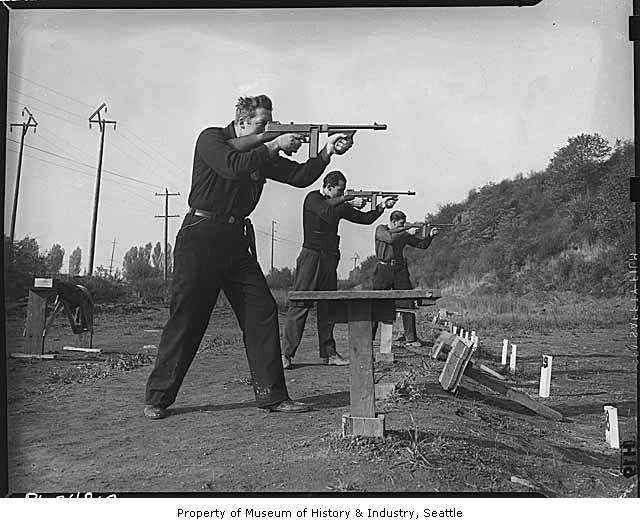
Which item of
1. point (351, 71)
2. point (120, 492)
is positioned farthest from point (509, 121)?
point (120, 492)

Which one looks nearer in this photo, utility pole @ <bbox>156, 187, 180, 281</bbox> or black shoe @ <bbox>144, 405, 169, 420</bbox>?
black shoe @ <bbox>144, 405, 169, 420</bbox>

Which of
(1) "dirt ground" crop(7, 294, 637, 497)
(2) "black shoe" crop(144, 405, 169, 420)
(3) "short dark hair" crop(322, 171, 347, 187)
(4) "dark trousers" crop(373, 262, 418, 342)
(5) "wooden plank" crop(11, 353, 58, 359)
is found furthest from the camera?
(4) "dark trousers" crop(373, 262, 418, 342)

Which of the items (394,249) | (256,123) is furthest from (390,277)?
(256,123)

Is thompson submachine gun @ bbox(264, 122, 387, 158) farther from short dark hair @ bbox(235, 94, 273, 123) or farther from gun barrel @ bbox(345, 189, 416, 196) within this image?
gun barrel @ bbox(345, 189, 416, 196)

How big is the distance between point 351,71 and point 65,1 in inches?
72.7

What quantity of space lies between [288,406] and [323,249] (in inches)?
40.5

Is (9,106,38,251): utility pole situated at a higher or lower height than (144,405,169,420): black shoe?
higher

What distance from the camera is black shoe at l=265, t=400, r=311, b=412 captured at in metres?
4.82

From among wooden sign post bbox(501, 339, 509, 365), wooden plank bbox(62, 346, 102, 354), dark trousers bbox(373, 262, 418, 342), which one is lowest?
wooden plank bbox(62, 346, 102, 354)

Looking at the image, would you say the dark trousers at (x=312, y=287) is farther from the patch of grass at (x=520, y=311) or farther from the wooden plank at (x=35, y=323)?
the wooden plank at (x=35, y=323)

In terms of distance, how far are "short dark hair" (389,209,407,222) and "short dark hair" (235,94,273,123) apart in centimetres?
104

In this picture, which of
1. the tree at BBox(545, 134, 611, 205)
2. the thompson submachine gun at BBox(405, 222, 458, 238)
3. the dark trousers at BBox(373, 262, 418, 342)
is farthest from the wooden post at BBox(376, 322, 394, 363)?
the tree at BBox(545, 134, 611, 205)

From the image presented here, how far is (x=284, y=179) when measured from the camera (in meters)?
4.94

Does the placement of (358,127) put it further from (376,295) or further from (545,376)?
(545,376)
